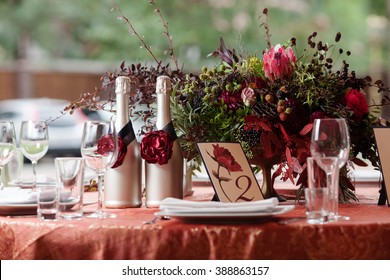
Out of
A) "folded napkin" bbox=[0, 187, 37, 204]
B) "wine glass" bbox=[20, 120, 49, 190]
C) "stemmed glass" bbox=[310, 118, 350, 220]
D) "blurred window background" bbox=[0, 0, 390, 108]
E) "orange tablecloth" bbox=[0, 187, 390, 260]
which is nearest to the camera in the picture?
"orange tablecloth" bbox=[0, 187, 390, 260]

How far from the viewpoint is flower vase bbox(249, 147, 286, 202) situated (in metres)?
1.83

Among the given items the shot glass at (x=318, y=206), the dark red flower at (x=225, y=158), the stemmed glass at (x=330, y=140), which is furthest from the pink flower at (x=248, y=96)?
the shot glass at (x=318, y=206)

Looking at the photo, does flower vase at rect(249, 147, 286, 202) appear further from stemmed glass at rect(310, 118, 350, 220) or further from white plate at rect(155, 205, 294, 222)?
white plate at rect(155, 205, 294, 222)

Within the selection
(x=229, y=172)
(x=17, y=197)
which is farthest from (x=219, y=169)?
(x=17, y=197)

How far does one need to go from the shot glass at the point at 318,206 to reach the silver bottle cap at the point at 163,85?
475mm

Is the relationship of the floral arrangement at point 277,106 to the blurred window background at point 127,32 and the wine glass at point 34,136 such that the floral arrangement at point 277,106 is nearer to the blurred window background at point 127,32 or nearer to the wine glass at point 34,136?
the wine glass at point 34,136

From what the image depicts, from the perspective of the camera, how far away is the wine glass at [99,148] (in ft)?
5.19

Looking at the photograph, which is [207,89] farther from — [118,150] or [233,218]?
[233,218]

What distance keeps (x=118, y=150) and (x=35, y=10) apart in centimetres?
963

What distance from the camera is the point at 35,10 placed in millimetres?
10898

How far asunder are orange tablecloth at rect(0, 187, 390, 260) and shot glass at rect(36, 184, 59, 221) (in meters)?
0.06

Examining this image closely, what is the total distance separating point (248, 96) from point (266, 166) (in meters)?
0.20

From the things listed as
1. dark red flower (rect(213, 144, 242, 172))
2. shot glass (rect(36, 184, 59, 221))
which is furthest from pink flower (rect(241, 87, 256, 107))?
shot glass (rect(36, 184, 59, 221))
